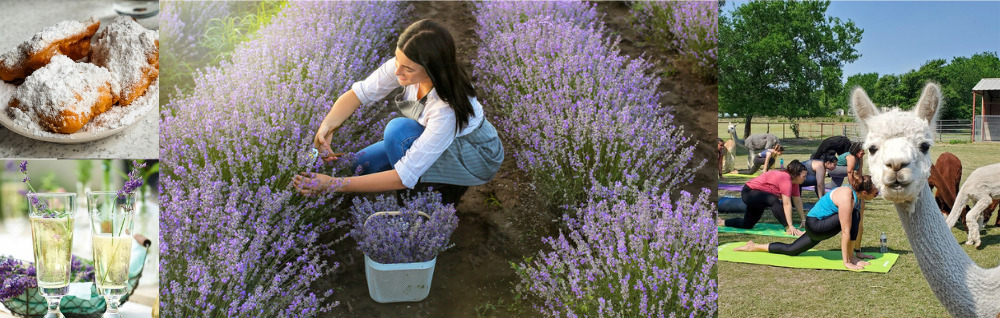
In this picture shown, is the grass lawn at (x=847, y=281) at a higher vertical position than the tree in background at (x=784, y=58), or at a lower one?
lower

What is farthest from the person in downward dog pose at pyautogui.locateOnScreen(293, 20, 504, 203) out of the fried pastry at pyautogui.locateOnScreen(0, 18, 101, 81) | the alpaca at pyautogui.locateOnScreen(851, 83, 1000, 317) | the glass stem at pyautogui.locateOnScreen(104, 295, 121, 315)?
the alpaca at pyautogui.locateOnScreen(851, 83, 1000, 317)

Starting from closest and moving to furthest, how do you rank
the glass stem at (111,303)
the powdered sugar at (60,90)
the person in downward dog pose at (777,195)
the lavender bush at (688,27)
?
the powdered sugar at (60,90)
the glass stem at (111,303)
the person in downward dog pose at (777,195)
the lavender bush at (688,27)

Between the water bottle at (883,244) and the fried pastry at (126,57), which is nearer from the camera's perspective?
the fried pastry at (126,57)

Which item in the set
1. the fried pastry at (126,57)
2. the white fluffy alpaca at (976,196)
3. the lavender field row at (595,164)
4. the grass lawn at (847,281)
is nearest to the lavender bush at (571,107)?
the lavender field row at (595,164)

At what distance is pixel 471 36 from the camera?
2867 mm

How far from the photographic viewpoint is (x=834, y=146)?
Result: 87.2 inches

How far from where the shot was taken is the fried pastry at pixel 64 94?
1.75m

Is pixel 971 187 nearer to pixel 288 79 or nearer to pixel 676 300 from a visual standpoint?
pixel 676 300

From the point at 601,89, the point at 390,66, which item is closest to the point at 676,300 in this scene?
the point at 601,89

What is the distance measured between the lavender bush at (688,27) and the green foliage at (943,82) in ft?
2.19

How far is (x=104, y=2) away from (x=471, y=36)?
1.35m

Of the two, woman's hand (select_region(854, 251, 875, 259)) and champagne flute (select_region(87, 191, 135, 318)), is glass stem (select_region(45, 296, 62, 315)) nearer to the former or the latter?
champagne flute (select_region(87, 191, 135, 318))

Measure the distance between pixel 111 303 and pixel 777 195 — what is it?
7.25 feet

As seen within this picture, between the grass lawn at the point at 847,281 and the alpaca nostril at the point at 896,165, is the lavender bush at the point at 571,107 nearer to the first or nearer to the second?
the grass lawn at the point at 847,281
